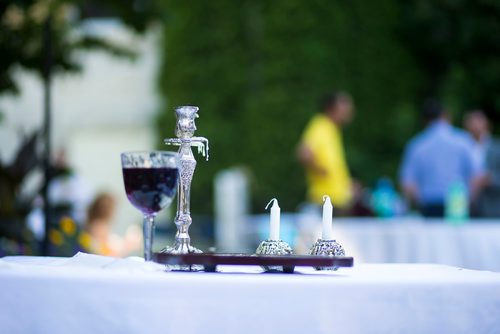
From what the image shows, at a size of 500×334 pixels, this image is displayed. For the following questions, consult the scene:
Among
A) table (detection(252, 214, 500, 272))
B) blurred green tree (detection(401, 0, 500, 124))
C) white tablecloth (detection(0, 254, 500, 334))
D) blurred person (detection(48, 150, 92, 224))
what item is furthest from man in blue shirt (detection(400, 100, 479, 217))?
blurred green tree (detection(401, 0, 500, 124))

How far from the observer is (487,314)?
182 centimetres

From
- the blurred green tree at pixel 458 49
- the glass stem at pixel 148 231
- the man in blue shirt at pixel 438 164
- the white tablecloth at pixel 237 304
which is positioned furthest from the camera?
the blurred green tree at pixel 458 49

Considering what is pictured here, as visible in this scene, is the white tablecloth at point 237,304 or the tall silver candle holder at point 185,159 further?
the tall silver candle holder at point 185,159

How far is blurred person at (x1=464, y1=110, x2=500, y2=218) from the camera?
659 centimetres

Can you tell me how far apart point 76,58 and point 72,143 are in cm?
1008

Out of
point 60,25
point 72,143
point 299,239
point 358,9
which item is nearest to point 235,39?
point 358,9

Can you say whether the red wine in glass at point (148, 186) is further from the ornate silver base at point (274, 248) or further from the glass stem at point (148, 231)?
the ornate silver base at point (274, 248)

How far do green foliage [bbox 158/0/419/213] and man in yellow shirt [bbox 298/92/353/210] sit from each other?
6.75 m

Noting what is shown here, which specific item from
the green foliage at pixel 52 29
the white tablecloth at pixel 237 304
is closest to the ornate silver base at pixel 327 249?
the white tablecloth at pixel 237 304

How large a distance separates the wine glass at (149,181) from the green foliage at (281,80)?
13102 mm

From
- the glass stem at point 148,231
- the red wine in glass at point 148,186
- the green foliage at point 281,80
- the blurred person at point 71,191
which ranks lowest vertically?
the glass stem at point 148,231

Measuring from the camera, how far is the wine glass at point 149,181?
1947 mm

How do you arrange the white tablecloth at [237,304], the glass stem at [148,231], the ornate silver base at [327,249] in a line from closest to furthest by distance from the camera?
the white tablecloth at [237,304]
the glass stem at [148,231]
the ornate silver base at [327,249]

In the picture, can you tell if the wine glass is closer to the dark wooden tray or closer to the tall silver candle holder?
the dark wooden tray
